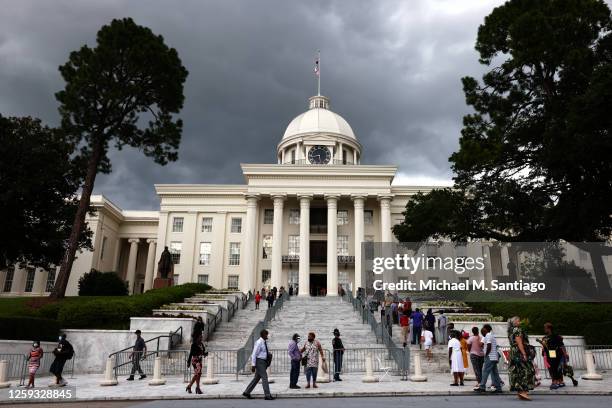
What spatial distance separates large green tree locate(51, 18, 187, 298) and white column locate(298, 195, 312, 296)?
19.3 meters

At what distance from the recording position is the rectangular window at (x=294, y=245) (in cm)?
4844

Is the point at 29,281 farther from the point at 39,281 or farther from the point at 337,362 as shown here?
the point at 337,362

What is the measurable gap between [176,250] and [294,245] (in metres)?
12.8

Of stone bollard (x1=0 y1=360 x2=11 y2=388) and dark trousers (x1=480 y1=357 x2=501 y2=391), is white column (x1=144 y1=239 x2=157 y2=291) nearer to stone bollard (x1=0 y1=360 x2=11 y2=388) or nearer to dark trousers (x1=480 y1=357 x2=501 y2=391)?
stone bollard (x1=0 y1=360 x2=11 y2=388)

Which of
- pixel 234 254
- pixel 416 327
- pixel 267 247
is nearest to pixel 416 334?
pixel 416 327

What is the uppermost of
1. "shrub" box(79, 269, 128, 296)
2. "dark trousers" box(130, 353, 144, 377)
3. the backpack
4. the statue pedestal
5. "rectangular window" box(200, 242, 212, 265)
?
"rectangular window" box(200, 242, 212, 265)

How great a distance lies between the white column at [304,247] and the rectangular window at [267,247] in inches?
198

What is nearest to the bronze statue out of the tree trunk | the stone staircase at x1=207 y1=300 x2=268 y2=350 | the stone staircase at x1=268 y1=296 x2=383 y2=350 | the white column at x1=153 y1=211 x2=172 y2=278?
the stone staircase at x1=207 y1=300 x2=268 y2=350

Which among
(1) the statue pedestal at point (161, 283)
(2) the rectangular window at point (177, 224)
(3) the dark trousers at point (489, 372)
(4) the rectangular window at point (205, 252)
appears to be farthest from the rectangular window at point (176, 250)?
(3) the dark trousers at point (489, 372)

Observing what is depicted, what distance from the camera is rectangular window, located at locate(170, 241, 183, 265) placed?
50062mm

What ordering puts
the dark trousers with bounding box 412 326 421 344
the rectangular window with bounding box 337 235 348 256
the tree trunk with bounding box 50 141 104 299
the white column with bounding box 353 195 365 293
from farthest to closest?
the rectangular window with bounding box 337 235 348 256
the white column with bounding box 353 195 365 293
the tree trunk with bounding box 50 141 104 299
the dark trousers with bounding box 412 326 421 344

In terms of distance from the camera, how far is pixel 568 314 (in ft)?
59.5

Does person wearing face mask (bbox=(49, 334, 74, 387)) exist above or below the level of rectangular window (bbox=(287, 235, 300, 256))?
below

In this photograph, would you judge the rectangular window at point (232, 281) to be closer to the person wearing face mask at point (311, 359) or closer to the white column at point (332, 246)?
the white column at point (332, 246)
